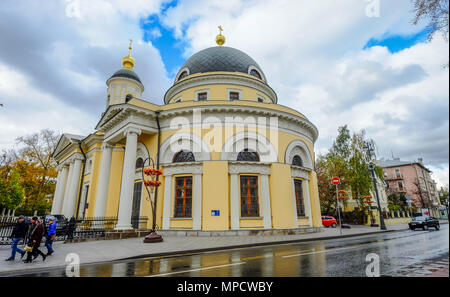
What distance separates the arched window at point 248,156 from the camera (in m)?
15.7

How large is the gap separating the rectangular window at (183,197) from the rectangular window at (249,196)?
3499 millimetres

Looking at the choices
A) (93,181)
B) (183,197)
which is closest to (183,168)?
(183,197)

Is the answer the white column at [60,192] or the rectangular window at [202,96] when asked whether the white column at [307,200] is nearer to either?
the rectangular window at [202,96]

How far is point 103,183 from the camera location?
17.5m

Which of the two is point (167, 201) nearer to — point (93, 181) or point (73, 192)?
point (93, 181)

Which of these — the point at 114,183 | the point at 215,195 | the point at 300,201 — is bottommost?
the point at 300,201

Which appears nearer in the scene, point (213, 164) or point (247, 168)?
point (213, 164)

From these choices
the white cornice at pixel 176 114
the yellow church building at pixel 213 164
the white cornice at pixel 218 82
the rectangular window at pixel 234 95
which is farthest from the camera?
the white cornice at pixel 218 82

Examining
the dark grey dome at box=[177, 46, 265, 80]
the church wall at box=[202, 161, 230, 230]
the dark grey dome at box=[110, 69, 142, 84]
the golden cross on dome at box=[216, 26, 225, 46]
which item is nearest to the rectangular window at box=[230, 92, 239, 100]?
the dark grey dome at box=[177, 46, 265, 80]

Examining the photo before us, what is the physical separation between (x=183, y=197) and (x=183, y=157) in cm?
275

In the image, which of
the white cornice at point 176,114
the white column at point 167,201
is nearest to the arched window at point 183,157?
the white column at point 167,201

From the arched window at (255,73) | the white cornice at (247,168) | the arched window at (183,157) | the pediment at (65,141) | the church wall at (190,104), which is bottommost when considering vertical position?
the white cornice at (247,168)
